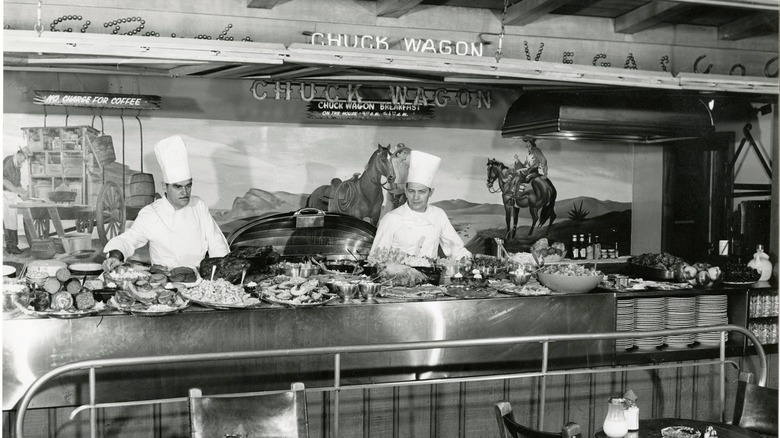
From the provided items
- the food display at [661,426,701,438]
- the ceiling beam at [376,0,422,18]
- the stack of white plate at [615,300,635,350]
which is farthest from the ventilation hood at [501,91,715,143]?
the food display at [661,426,701,438]

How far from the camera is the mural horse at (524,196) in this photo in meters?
8.48

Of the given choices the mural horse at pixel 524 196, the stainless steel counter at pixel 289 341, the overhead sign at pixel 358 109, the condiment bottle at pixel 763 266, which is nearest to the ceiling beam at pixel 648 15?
the mural horse at pixel 524 196

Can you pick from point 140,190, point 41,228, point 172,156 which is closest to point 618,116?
point 172,156

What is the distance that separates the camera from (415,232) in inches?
256

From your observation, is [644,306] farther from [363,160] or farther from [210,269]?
[363,160]

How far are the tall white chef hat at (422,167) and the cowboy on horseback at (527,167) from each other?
7.85 feet

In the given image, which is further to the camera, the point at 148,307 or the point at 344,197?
the point at 344,197

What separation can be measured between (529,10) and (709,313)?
3.52m

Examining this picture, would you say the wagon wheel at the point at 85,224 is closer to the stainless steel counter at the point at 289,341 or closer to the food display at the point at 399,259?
the food display at the point at 399,259

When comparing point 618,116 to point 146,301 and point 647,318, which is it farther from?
point 146,301

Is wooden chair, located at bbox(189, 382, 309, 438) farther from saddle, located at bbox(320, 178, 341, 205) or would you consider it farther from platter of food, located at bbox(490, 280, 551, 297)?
saddle, located at bbox(320, 178, 341, 205)

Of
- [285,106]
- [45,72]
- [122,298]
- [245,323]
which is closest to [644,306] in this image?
[245,323]

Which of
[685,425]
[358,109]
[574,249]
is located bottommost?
[685,425]

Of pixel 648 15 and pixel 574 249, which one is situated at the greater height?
pixel 648 15
